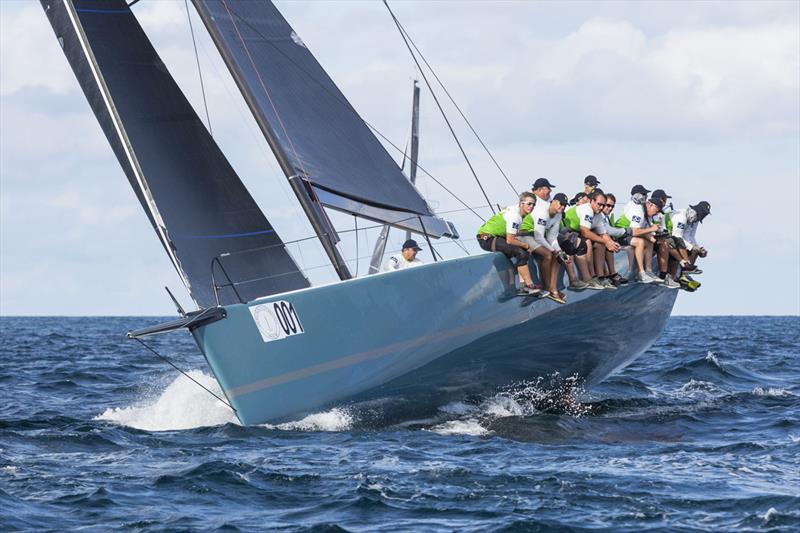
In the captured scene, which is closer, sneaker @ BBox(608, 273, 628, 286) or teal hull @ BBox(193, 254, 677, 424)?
teal hull @ BBox(193, 254, 677, 424)

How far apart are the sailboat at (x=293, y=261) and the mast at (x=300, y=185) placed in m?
0.01

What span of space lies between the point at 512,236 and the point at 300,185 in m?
1.88

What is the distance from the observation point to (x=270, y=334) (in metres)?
9.31

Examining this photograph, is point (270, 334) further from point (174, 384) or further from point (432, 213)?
point (174, 384)

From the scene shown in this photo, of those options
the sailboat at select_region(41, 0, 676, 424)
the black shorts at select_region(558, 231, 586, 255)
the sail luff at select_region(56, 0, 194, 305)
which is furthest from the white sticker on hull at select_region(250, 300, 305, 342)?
the black shorts at select_region(558, 231, 586, 255)

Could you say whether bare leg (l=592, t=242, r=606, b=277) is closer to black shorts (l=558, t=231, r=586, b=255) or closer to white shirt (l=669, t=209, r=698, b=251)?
black shorts (l=558, t=231, r=586, b=255)

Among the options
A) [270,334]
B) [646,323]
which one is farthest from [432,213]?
[646,323]

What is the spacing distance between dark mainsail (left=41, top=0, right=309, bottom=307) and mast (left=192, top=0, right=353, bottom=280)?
48 centimetres

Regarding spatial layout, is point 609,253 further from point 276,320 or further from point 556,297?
point 276,320

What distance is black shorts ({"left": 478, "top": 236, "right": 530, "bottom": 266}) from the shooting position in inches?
409

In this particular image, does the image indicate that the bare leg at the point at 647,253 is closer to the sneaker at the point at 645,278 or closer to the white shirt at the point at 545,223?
the sneaker at the point at 645,278

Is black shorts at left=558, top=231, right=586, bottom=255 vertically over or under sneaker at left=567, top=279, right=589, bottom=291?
over

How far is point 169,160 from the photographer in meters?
11.1

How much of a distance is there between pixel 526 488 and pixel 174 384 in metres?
6.92
